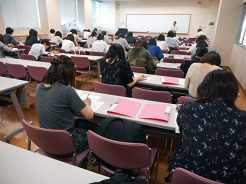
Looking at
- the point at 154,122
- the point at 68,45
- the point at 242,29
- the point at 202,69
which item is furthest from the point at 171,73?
the point at 242,29

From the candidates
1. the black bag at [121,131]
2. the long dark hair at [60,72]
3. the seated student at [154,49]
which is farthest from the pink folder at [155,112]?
the seated student at [154,49]

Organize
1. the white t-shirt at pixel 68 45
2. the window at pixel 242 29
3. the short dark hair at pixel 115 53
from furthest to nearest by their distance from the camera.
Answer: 1. the window at pixel 242 29
2. the white t-shirt at pixel 68 45
3. the short dark hair at pixel 115 53

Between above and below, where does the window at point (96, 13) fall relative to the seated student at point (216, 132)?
above

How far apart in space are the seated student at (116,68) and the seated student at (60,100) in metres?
0.92

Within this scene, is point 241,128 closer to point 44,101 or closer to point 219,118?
point 219,118

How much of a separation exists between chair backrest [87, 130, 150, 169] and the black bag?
0.56 ft

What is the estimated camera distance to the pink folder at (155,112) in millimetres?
1625

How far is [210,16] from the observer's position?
11078 mm

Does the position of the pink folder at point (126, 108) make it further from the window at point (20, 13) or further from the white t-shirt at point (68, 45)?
the window at point (20, 13)

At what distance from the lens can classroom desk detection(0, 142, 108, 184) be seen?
933mm

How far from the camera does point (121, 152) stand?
1.18 m

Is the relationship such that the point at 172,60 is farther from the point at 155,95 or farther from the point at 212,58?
the point at 155,95

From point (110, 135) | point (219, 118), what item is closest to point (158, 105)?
point (110, 135)

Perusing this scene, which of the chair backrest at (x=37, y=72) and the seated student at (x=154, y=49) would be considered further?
the seated student at (x=154, y=49)
